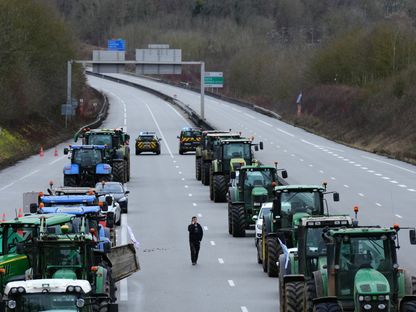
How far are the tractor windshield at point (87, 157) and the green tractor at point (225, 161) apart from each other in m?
4.69

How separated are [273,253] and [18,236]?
671 cm

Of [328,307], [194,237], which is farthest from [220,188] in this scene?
[328,307]

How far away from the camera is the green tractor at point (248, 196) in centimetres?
3606

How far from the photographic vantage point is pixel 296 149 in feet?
270

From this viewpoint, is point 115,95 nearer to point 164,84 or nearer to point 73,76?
point 164,84

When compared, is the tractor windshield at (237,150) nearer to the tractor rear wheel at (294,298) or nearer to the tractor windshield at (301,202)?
the tractor windshield at (301,202)

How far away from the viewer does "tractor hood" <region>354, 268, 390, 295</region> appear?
59.6 ft

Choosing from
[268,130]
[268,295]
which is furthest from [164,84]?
[268,295]

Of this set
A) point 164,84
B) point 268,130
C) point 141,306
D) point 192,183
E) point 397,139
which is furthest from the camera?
point 164,84

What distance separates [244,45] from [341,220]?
173 meters

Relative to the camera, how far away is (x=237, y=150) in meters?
48.9

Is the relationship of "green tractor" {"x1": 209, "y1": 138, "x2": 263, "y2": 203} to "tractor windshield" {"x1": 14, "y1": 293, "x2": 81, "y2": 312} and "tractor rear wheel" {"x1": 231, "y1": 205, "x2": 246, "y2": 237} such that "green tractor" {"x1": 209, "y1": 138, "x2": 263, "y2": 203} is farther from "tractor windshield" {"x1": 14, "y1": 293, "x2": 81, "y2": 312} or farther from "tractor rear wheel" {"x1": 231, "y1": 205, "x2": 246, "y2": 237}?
"tractor windshield" {"x1": 14, "y1": 293, "x2": 81, "y2": 312}

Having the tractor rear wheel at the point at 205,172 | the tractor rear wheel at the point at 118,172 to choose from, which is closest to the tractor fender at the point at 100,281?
the tractor rear wheel at the point at 118,172

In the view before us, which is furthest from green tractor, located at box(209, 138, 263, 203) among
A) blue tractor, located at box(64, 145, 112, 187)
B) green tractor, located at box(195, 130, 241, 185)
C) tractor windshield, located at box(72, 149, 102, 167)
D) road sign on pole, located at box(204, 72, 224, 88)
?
road sign on pole, located at box(204, 72, 224, 88)
